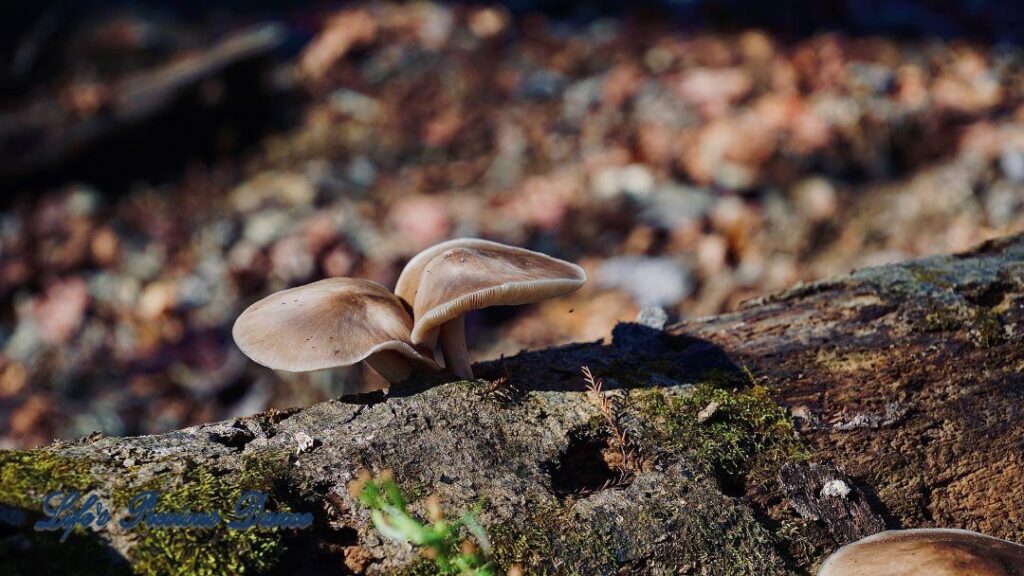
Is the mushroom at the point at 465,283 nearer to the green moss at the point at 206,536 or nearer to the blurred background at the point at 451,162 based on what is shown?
the green moss at the point at 206,536

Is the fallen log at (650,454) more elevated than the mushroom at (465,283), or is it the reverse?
the mushroom at (465,283)

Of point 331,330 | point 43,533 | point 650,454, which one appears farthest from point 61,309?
point 650,454

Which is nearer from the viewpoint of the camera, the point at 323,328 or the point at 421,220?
the point at 323,328

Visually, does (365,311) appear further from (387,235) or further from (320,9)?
(320,9)

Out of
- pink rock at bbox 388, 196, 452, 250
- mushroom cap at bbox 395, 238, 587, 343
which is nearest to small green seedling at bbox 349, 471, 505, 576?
mushroom cap at bbox 395, 238, 587, 343

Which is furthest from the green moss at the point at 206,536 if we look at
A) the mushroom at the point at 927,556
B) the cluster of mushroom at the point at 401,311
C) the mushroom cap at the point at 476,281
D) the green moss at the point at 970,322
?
the green moss at the point at 970,322

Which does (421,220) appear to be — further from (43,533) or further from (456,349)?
(43,533)

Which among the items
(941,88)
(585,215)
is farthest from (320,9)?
(941,88)
